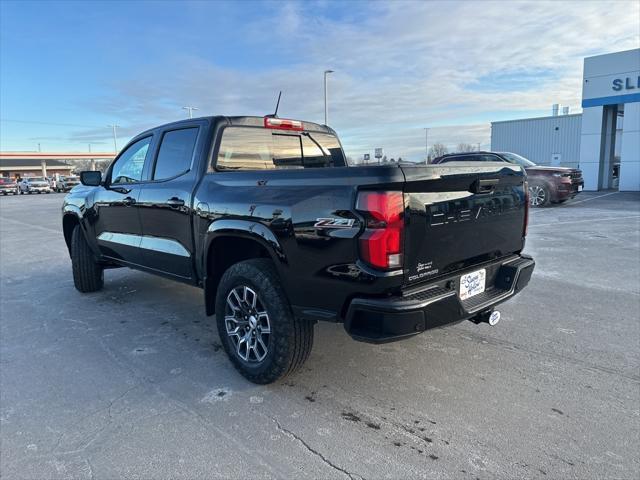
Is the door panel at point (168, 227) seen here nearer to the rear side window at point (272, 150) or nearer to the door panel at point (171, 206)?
the door panel at point (171, 206)

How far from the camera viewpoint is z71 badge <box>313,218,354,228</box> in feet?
8.52

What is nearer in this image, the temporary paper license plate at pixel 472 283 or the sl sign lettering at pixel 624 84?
the temporary paper license plate at pixel 472 283

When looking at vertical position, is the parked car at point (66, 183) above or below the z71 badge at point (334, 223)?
below

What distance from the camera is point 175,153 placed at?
4172 millimetres

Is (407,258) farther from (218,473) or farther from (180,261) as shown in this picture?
(180,261)

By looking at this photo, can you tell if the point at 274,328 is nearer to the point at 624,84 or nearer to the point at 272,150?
the point at 272,150

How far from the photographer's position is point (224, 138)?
12.7 feet

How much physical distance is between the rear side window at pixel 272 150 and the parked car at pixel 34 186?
43129 mm

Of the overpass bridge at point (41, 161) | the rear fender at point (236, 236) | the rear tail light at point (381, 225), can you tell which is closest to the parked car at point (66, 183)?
the overpass bridge at point (41, 161)

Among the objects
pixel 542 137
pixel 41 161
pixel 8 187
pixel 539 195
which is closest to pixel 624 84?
pixel 539 195

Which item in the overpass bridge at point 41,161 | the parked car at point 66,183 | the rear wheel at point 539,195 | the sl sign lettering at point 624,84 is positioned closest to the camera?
the rear wheel at point 539,195

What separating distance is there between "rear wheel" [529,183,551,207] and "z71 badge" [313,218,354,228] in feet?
44.8

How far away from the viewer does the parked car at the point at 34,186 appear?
39938mm

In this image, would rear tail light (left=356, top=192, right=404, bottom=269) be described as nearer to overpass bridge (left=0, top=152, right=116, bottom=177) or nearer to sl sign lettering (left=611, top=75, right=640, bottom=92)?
sl sign lettering (left=611, top=75, right=640, bottom=92)
